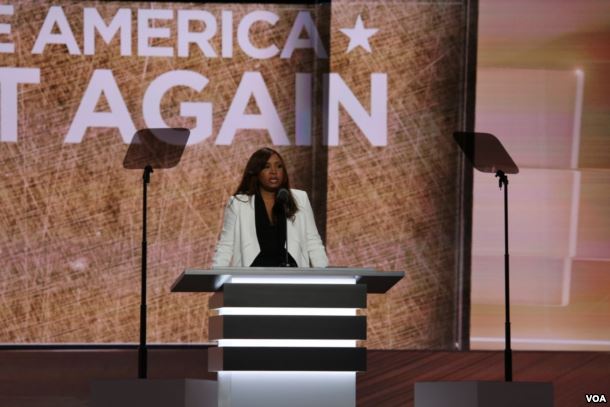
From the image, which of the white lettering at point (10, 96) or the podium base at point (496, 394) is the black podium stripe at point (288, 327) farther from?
the white lettering at point (10, 96)

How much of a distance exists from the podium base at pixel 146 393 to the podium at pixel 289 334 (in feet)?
1.69

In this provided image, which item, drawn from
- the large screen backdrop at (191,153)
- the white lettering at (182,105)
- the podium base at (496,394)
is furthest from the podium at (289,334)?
the white lettering at (182,105)

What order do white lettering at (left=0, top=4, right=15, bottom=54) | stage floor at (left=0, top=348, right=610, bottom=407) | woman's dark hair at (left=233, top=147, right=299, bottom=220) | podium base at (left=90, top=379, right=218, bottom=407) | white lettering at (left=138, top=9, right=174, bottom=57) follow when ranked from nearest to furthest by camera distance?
1. podium base at (left=90, top=379, right=218, bottom=407)
2. woman's dark hair at (left=233, top=147, right=299, bottom=220)
3. stage floor at (left=0, top=348, right=610, bottom=407)
4. white lettering at (left=0, top=4, right=15, bottom=54)
5. white lettering at (left=138, top=9, right=174, bottom=57)

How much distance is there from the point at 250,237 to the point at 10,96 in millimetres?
2449

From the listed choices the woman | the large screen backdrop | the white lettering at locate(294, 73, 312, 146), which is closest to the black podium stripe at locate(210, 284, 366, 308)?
the woman

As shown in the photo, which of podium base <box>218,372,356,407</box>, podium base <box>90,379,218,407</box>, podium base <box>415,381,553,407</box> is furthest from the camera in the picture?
podium base <box>90,379,218,407</box>

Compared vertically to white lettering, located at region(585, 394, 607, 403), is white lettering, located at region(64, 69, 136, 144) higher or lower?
higher

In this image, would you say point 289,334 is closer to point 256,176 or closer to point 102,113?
point 256,176

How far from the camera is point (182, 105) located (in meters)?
7.21

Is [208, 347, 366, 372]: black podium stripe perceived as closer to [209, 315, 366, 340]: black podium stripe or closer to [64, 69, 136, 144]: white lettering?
[209, 315, 366, 340]: black podium stripe

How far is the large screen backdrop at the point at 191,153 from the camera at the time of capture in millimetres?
7047

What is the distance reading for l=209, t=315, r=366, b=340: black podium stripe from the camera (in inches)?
175

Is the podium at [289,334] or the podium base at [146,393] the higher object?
the podium at [289,334]

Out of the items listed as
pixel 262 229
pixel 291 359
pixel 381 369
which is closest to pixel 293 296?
pixel 291 359
